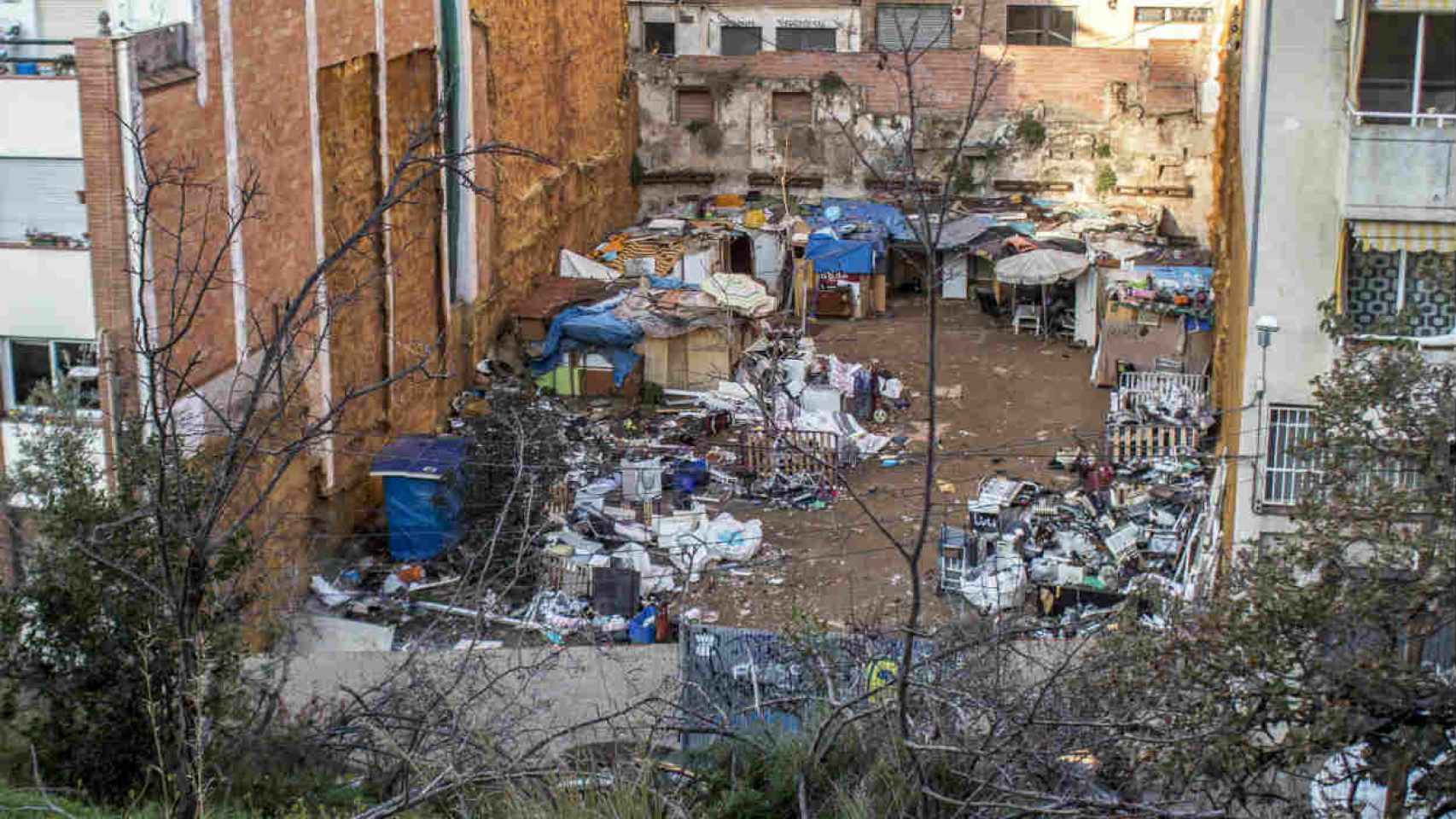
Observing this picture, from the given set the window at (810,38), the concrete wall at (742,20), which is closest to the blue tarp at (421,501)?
the concrete wall at (742,20)

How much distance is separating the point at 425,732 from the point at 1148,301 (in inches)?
655

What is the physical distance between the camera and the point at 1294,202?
48.3 ft

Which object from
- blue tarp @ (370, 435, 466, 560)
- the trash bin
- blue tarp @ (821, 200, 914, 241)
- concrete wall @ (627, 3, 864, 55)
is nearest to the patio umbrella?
blue tarp @ (821, 200, 914, 241)

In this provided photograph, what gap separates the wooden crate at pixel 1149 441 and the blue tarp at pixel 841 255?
7.22m

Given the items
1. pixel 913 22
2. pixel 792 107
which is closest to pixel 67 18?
pixel 792 107

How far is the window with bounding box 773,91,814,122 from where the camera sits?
31.5m

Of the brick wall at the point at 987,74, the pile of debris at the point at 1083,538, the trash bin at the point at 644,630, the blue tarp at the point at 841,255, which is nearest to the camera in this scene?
the trash bin at the point at 644,630

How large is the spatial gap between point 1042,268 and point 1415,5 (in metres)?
12.1

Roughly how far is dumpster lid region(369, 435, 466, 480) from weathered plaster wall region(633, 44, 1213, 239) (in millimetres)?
12416

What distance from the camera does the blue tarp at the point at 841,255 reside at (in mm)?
27422

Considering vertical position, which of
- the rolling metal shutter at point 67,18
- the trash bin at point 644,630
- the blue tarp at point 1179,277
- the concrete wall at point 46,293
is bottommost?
the trash bin at point 644,630

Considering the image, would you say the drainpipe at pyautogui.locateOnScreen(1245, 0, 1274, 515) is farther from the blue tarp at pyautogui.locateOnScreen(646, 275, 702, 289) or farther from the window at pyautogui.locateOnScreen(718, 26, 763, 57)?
the window at pyautogui.locateOnScreen(718, 26, 763, 57)

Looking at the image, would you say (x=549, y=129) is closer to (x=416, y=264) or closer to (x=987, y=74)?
Answer: (x=416, y=264)

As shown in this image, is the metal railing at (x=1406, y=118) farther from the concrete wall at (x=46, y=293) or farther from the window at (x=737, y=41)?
the window at (x=737, y=41)
